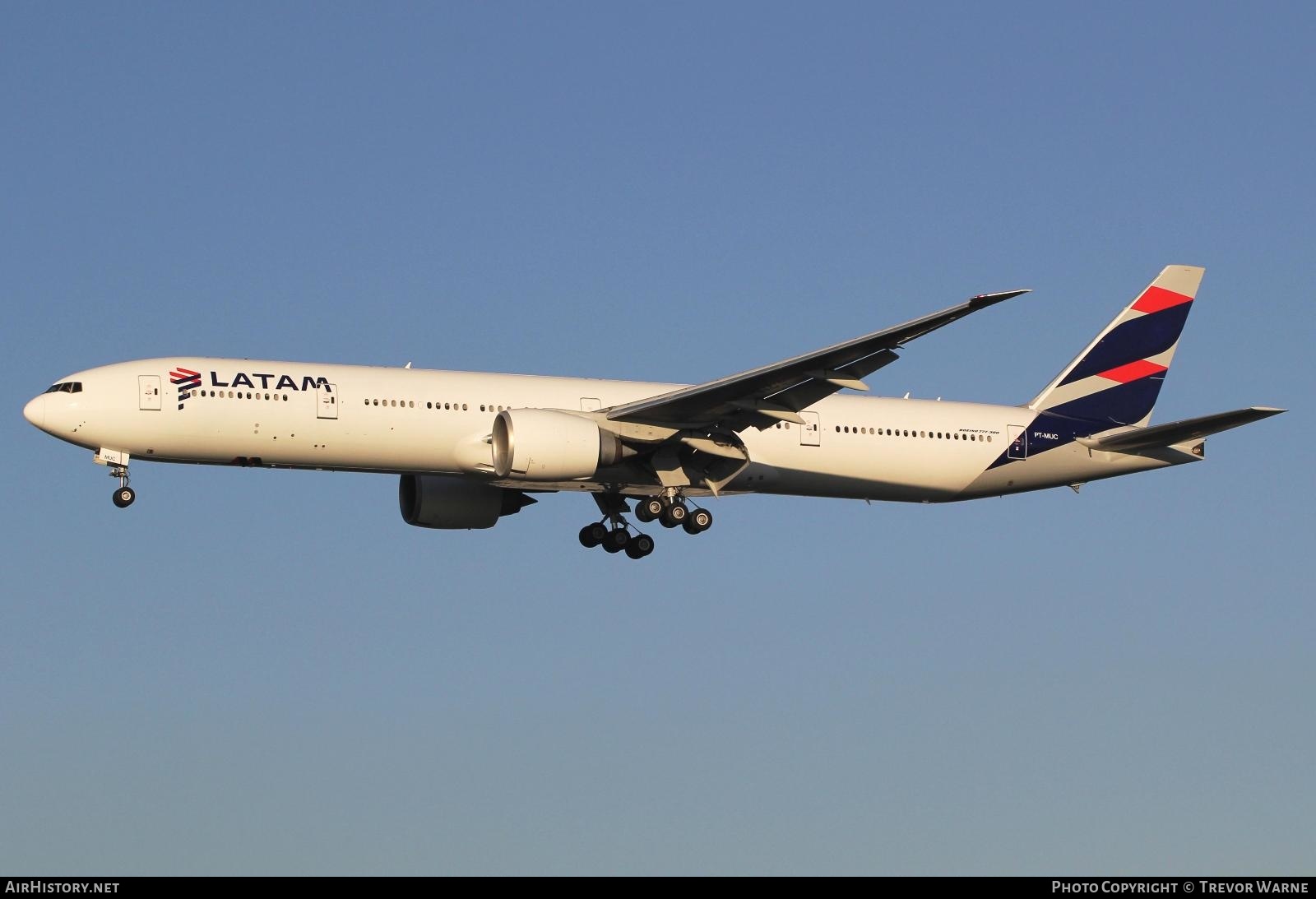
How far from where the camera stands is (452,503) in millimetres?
48406

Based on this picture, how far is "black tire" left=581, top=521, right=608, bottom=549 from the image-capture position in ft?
158

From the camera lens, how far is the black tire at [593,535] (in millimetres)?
48125

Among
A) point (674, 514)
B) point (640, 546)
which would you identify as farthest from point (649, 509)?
point (640, 546)

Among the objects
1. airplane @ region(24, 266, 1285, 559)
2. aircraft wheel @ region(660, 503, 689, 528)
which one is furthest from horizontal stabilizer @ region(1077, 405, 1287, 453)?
aircraft wheel @ region(660, 503, 689, 528)

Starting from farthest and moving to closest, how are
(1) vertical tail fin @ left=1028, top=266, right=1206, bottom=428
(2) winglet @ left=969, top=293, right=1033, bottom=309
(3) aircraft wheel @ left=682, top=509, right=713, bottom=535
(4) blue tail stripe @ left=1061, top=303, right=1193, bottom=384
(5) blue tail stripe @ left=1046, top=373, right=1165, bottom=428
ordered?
(4) blue tail stripe @ left=1061, top=303, right=1193, bottom=384 → (1) vertical tail fin @ left=1028, top=266, right=1206, bottom=428 → (5) blue tail stripe @ left=1046, top=373, right=1165, bottom=428 → (3) aircraft wheel @ left=682, top=509, right=713, bottom=535 → (2) winglet @ left=969, top=293, right=1033, bottom=309

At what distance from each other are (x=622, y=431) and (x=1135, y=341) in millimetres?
16211

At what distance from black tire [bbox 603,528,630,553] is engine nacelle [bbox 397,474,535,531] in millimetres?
2906

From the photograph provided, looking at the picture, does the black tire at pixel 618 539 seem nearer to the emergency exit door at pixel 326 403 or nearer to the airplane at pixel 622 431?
the airplane at pixel 622 431

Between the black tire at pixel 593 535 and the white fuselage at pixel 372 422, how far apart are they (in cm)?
242

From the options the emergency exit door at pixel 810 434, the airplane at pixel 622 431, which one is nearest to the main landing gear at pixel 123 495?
the airplane at pixel 622 431

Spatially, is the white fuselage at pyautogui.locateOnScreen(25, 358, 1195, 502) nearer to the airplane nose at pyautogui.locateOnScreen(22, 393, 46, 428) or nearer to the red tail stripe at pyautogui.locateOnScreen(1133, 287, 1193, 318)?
the airplane nose at pyautogui.locateOnScreen(22, 393, 46, 428)

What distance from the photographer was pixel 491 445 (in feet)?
141

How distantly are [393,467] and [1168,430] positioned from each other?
62.6 ft
